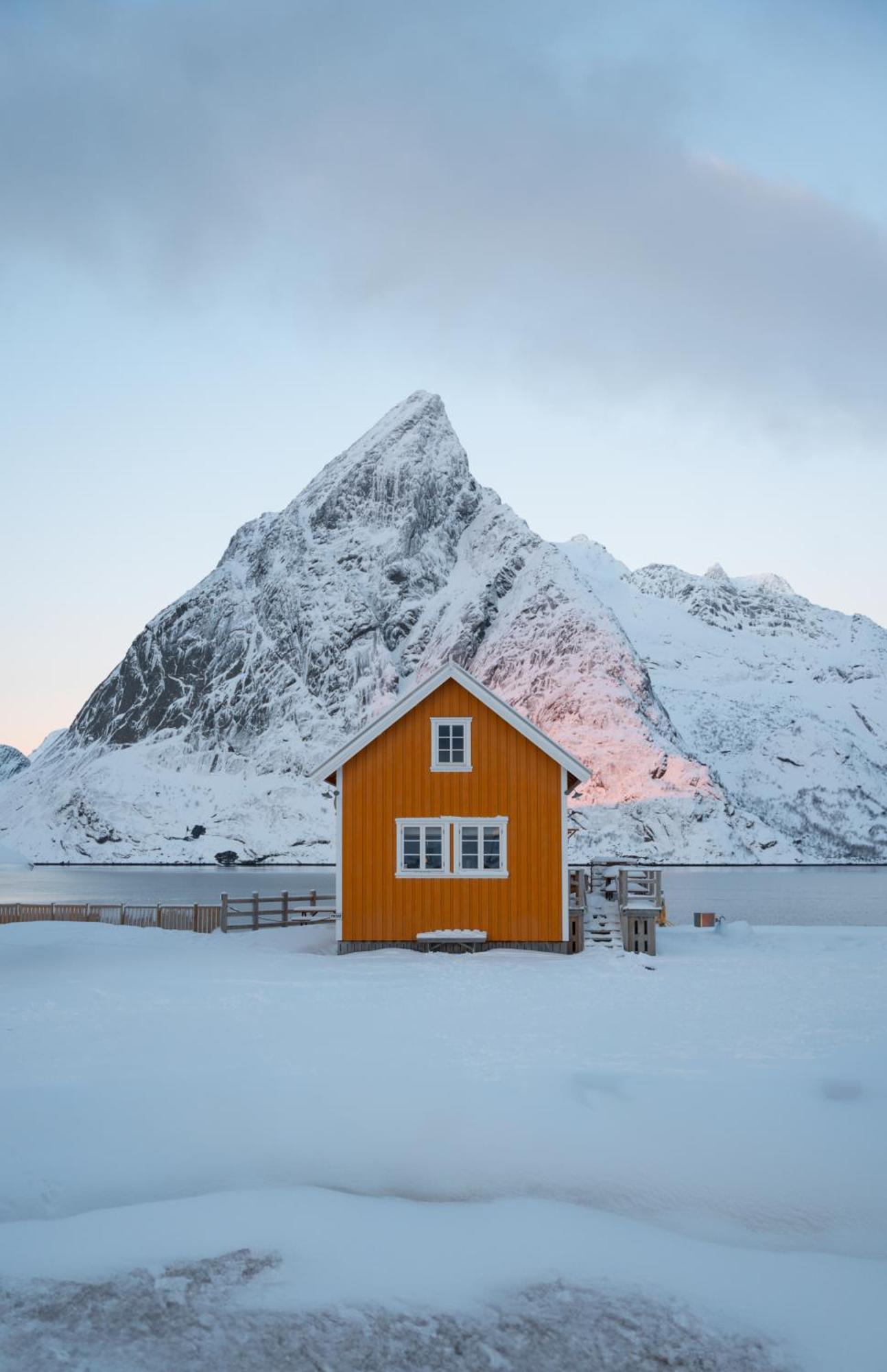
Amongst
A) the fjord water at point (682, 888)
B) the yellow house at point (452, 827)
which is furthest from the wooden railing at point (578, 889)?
the fjord water at point (682, 888)

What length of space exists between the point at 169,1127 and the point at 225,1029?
4927 mm

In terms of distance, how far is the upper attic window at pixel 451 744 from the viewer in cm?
2981

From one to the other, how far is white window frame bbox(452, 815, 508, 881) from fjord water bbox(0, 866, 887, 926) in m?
26.1

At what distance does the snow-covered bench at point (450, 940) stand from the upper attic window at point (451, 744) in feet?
13.2

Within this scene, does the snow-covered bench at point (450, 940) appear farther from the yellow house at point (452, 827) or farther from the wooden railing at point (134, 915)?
the wooden railing at point (134, 915)

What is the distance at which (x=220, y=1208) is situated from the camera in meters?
10.0

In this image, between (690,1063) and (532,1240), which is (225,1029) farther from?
(532,1240)

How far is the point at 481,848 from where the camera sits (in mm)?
29531

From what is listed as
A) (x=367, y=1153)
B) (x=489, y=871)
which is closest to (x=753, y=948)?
(x=489, y=871)

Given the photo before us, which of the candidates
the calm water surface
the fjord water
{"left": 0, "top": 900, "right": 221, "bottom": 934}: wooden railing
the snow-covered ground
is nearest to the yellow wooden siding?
{"left": 0, "top": 900, "right": 221, "bottom": 934}: wooden railing

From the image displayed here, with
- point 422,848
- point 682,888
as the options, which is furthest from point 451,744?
point 682,888

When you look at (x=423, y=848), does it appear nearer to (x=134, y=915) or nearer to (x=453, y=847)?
(x=453, y=847)

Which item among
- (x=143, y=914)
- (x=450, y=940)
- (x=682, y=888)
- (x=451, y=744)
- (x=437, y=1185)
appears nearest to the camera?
(x=437, y=1185)

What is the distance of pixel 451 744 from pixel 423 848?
271 centimetres
